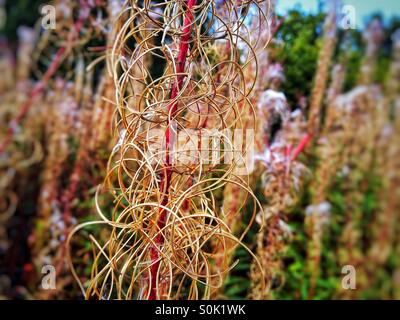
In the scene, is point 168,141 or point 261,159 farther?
point 261,159

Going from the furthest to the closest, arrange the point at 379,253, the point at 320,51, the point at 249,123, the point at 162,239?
the point at 320,51, the point at 379,253, the point at 249,123, the point at 162,239

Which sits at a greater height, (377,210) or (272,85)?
(272,85)

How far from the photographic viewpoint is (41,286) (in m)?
1.46

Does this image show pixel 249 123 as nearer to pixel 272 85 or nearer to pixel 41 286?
pixel 272 85

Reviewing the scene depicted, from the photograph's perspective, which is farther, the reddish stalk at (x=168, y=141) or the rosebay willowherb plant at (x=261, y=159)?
the rosebay willowherb plant at (x=261, y=159)

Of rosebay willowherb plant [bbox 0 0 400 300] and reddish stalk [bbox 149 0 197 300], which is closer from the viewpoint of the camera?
reddish stalk [bbox 149 0 197 300]

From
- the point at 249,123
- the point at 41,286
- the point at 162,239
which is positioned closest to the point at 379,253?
the point at 249,123

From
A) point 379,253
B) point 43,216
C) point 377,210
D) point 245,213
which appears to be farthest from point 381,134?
point 43,216

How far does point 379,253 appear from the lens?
1.32 metres

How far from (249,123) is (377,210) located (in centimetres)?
47
